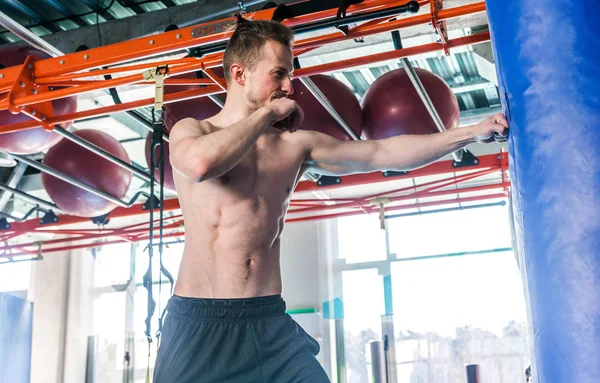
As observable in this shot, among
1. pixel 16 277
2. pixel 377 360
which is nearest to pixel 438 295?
pixel 377 360

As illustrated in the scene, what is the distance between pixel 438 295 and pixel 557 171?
7.57m

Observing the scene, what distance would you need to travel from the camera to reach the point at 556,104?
5.12 feet

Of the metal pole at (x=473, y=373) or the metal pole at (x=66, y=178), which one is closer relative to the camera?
the metal pole at (x=66, y=178)

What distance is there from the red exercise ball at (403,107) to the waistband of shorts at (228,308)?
2654mm

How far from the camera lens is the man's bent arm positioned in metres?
1.73

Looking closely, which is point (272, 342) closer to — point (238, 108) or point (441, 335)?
point (238, 108)

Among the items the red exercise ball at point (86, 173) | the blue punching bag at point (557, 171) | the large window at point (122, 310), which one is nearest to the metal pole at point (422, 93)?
the blue punching bag at point (557, 171)

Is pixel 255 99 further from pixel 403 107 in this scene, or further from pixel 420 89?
pixel 403 107

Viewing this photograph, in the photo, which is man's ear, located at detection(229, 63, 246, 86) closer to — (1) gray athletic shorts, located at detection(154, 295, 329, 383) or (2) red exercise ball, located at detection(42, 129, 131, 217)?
(1) gray athletic shorts, located at detection(154, 295, 329, 383)

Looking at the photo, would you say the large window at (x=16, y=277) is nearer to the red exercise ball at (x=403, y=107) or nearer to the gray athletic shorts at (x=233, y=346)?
the red exercise ball at (x=403, y=107)

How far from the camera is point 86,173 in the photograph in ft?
17.2

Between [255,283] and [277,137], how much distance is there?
1.47 ft

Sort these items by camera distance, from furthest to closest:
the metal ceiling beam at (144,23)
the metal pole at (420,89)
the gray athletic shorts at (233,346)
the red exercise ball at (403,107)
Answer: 1. the metal ceiling beam at (144,23)
2. the red exercise ball at (403,107)
3. the metal pole at (420,89)
4. the gray athletic shorts at (233,346)

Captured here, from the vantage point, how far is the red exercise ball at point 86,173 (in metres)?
5.21
